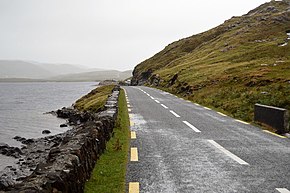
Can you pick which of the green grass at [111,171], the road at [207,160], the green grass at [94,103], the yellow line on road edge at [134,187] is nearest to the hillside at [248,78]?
the road at [207,160]

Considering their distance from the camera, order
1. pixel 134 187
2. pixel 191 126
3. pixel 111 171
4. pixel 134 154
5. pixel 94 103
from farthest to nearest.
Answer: pixel 94 103 → pixel 191 126 → pixel 134 154 → pixel 111 171 → pixel 134 187

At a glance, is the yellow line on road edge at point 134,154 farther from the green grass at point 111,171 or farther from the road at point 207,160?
the green grass at point 111,171

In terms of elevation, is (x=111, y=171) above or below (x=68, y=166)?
below

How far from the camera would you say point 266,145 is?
11.0 metres

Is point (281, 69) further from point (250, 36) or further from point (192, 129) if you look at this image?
point (250, 36)

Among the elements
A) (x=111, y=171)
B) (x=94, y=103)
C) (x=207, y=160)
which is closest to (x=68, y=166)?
(x=111, y=171)

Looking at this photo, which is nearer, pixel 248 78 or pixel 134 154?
pixel 134 154

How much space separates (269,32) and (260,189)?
3514 inches

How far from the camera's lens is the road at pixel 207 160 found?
22.2 ft

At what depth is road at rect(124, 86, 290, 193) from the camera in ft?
22.2

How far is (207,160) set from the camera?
28.9 ft

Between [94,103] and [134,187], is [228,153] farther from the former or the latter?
[94,103]

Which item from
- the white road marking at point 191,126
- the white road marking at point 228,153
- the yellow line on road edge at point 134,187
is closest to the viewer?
the yellow line on road edge at point 134,187

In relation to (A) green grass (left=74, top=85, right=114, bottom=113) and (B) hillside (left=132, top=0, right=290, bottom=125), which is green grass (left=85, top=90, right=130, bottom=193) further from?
(A) green grass (left=74, top=85, right=114, bottom=113)
